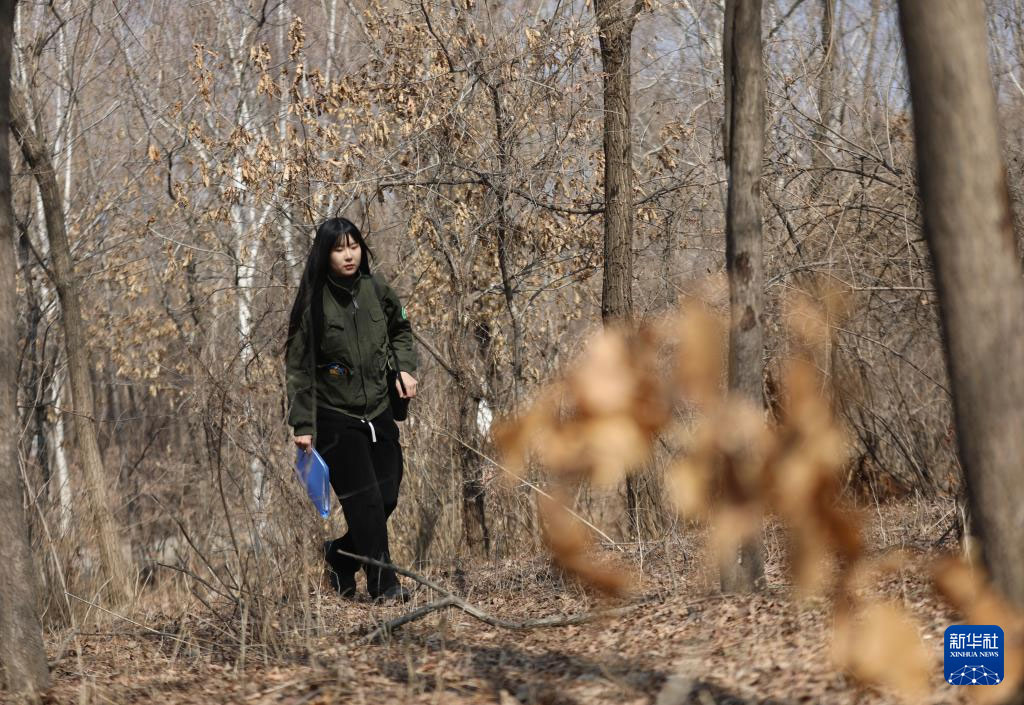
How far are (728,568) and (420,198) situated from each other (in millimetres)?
4408

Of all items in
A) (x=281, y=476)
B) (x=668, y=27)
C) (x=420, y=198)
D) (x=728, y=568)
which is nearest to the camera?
(x=728, y=568)

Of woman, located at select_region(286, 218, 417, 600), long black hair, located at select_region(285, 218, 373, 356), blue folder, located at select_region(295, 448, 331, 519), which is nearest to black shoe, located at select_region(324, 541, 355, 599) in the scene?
woman, located at select_region(286, 218, 417, 600)

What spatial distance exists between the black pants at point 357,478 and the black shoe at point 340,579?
11 millimetres

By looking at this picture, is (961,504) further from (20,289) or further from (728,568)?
(20,289)

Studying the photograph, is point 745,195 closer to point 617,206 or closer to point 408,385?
point 408,385

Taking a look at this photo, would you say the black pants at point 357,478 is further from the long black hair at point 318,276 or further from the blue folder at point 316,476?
the long black hair at point 318,276

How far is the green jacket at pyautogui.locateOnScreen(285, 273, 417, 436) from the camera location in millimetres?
5305

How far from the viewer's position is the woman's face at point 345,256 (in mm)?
5285

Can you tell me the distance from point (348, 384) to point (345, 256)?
1.92ft

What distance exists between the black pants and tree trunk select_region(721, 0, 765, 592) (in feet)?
6.31

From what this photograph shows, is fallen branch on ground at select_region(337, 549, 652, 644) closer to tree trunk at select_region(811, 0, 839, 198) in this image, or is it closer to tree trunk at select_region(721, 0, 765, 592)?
tree trunk at select_region(721, 0, 765, 592)

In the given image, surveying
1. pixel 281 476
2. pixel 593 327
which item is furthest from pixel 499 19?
pixel 281 476

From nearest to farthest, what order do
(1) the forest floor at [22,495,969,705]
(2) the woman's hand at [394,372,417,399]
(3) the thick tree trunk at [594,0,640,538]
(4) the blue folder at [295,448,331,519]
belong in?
(1) the forest floor at [22,495,969,705], (4) the blue folder at [295,448,331,519], (2) the woman's hand at [394,372,417,399], (3) the thick tree trunk at [594,0,640,538]

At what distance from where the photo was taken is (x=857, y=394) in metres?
7.15
